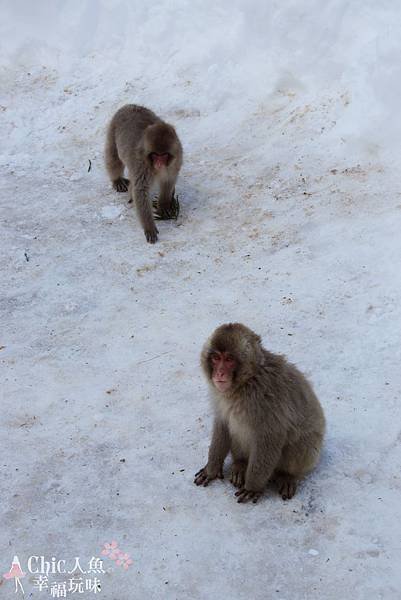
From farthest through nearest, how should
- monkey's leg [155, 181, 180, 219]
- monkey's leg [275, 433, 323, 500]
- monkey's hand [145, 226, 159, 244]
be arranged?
1. monkey's leg [155, 181, 180, 219]
2. monkey's hand [145, 226, 159, 244]
3. monkey's leg [275, 433, 323, 500]

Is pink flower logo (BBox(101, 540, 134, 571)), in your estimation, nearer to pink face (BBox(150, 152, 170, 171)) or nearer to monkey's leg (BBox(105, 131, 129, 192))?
pink face (BBox(150, 152, 170, 171))

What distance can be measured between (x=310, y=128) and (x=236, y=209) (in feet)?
3.91

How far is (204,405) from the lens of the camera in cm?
460

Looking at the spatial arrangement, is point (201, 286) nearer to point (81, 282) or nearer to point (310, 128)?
point (81, 282)

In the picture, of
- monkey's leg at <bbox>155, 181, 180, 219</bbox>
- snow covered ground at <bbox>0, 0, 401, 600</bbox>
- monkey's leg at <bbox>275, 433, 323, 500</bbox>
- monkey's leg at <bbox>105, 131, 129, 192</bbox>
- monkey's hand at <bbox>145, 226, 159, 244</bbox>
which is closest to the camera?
snow covered ground at <bbox>0, 0, 401, 600</bbox>

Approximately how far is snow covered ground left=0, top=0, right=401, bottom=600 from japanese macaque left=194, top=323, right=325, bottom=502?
15 centimetres

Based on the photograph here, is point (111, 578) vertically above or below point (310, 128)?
below

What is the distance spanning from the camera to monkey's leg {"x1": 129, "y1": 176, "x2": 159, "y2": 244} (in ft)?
21.2

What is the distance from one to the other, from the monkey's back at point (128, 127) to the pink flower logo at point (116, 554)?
4.05m

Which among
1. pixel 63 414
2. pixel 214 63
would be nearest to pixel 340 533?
pixel 63 414

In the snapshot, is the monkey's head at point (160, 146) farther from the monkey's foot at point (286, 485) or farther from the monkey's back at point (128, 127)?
the monkey's foot at point (286, 485)

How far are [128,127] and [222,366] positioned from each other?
4034mm

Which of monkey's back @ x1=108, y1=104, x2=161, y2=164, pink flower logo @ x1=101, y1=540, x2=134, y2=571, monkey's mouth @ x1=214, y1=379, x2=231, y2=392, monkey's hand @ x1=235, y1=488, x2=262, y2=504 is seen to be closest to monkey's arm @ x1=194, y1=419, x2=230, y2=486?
monkey's hand @ x1=235, y1=488, x2=262, y2=504

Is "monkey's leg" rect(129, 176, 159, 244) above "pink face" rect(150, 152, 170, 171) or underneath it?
underneath
